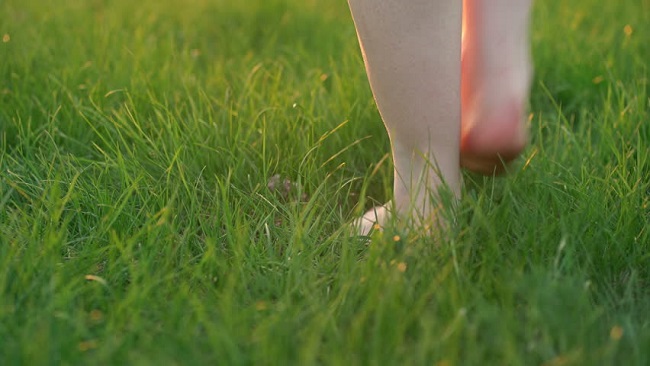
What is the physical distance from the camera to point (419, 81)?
1438mm

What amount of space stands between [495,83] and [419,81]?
0.18 meters

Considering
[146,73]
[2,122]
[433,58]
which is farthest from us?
[146,73]

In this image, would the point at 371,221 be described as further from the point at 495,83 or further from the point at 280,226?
the point at 495,83

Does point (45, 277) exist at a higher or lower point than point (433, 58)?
lower

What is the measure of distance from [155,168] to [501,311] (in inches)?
30.5

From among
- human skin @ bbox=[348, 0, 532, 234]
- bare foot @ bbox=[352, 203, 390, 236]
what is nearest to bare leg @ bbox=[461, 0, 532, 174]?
human skin @ bbox=[348, 0, 532, 234]

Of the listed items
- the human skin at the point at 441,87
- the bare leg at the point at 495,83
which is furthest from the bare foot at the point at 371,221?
the bare leg at the point at 495,83

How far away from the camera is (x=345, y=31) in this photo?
276cm

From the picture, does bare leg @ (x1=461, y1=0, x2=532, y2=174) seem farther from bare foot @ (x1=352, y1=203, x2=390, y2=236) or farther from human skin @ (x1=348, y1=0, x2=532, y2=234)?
bare foot @ (x1=352, y1=203, x2=390, y2=236)

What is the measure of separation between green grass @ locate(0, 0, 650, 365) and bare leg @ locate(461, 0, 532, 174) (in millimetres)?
77

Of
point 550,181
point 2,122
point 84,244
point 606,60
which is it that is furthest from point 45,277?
point 606,60

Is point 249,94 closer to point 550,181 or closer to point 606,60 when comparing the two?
point 550,181

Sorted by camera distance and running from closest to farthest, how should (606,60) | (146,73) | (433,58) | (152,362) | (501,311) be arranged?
(152,362)
(501,311)
(433,58)
(146,73)
(606,60)

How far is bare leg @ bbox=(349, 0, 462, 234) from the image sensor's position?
1.41 metres
